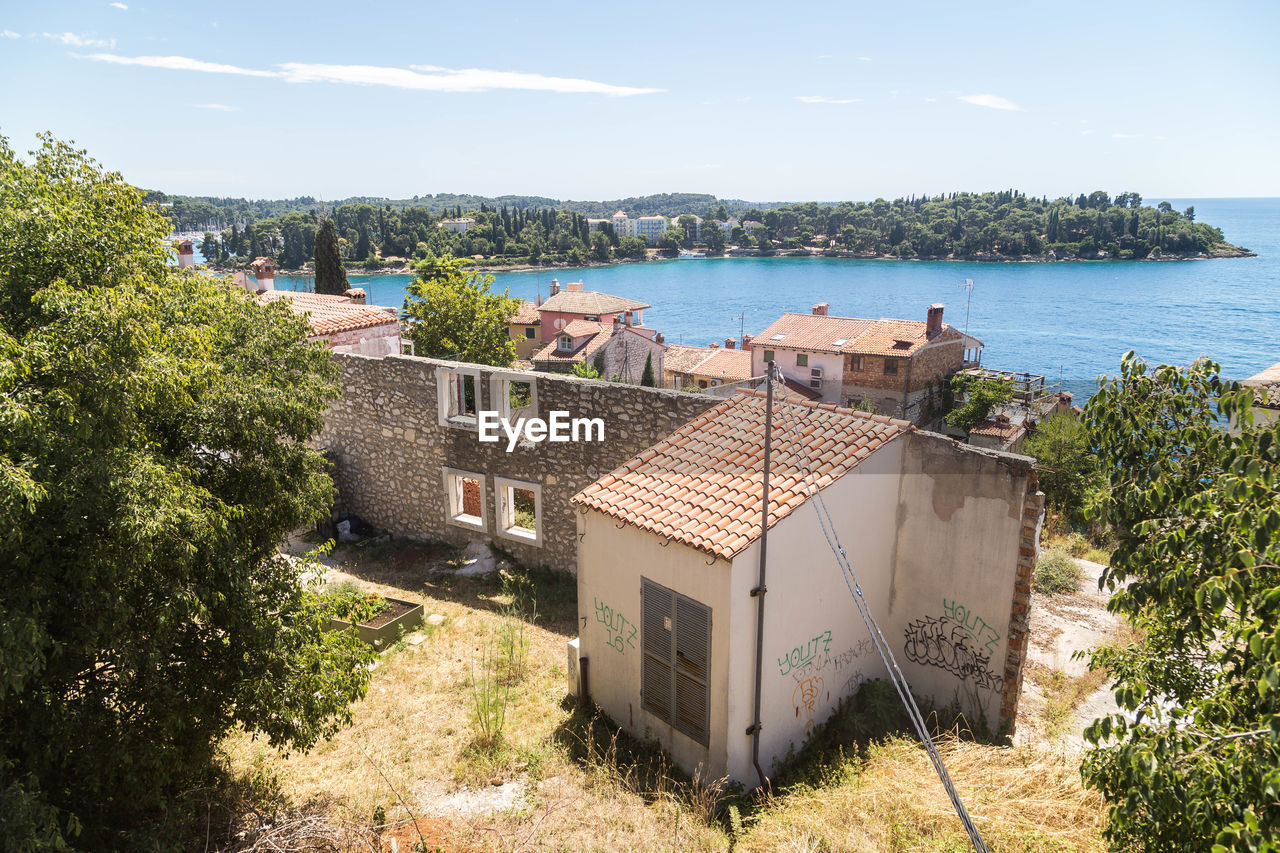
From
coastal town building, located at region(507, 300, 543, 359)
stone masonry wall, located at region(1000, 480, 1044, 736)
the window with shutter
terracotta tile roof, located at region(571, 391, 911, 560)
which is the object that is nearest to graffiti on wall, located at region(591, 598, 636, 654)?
the window with shutter

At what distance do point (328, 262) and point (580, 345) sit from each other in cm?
1852

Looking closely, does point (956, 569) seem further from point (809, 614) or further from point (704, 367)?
point (704, 367)

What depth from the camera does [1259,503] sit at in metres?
3.66

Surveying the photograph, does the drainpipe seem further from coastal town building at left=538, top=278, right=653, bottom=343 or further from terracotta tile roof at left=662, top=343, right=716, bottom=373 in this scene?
coastal town building at left=538, top=278, right=653, bottom=343

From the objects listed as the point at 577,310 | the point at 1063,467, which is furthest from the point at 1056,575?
the point at 577,310

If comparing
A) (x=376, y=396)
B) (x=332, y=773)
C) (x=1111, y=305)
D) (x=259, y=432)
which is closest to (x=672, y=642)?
(x=332, y=773)

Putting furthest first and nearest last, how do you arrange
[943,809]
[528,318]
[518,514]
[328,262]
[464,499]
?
[528,318] < [328,262] < [464,499] < [518,514] < [943,809]

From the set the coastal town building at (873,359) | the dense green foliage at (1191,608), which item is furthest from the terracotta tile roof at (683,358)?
the dense green foliage at (1191,608)

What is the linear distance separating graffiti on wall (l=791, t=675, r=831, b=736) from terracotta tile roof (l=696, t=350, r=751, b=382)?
47.8 metres

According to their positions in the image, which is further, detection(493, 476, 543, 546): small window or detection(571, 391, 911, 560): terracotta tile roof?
detection(493, 476, 543, 546): small window

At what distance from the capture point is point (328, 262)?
51469 mm

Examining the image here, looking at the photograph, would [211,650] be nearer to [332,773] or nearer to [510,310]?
[332,773]

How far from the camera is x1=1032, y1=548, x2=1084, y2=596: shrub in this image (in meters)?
14.5
